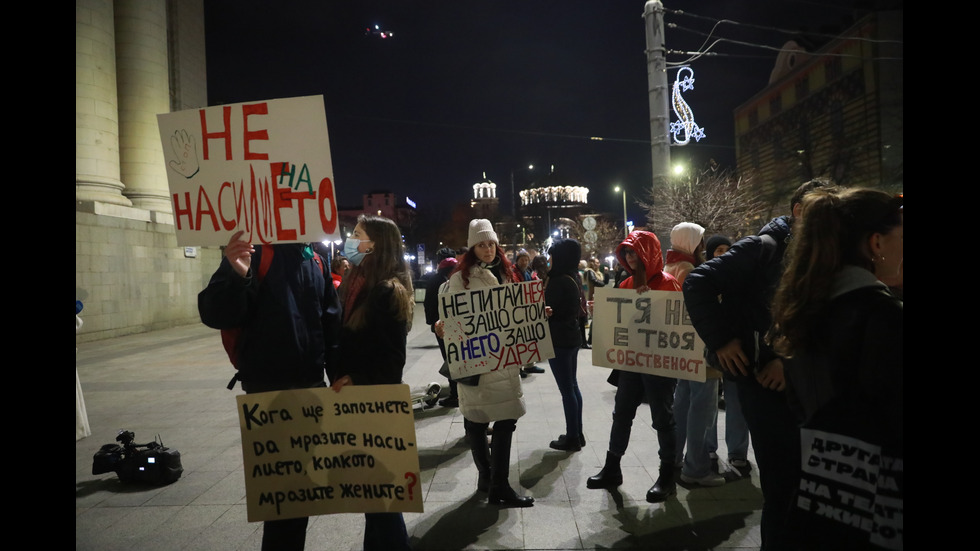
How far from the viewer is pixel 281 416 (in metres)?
2.69

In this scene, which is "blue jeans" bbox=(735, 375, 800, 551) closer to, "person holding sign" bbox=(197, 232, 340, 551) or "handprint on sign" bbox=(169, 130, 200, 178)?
"person holding sign" bbox=(197, 232, 340, 551)

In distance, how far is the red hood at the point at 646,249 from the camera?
4.29 metres

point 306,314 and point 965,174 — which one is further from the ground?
point 965,174

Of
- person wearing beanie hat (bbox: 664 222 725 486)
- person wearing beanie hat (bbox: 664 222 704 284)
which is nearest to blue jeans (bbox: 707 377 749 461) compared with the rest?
person wearing beanie hat (bbox: 664 222 725 486)

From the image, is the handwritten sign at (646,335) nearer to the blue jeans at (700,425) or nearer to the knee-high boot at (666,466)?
the blue jeans at (700,425)

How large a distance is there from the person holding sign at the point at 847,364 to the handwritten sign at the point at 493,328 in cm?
227

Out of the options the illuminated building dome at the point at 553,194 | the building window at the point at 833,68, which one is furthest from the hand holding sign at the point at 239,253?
the illuminated building dome at the point at 553,194

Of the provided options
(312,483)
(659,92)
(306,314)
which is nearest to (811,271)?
(306,314)

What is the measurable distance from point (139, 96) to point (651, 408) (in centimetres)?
2091

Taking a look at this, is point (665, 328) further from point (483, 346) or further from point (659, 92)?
point (659, 92)

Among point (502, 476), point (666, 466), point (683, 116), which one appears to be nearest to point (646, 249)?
point (666, 466)

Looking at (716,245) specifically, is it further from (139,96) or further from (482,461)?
(139,96)

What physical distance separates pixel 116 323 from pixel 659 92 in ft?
51.2
